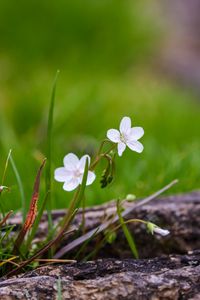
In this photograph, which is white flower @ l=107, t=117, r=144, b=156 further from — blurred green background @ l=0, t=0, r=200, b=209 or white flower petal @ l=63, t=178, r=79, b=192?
blurred green background @ l=0, t=0, r=200, b=209

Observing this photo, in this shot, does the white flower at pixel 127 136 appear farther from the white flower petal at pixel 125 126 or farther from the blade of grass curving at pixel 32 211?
the blade of grass curving at pixel 32 211

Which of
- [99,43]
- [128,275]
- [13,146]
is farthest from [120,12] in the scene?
[128,275]

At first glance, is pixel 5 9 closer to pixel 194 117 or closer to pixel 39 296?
pixel 194 117

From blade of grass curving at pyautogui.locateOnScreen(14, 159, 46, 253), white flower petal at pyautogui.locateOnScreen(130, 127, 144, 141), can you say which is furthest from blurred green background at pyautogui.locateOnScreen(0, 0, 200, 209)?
white flower petal at pyautogui.locateOnScreen(130, 127, 144, 141)

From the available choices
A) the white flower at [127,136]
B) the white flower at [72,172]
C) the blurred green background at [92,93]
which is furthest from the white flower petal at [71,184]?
the blurred green background at [92,93]

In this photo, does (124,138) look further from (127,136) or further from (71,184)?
(71,184)
